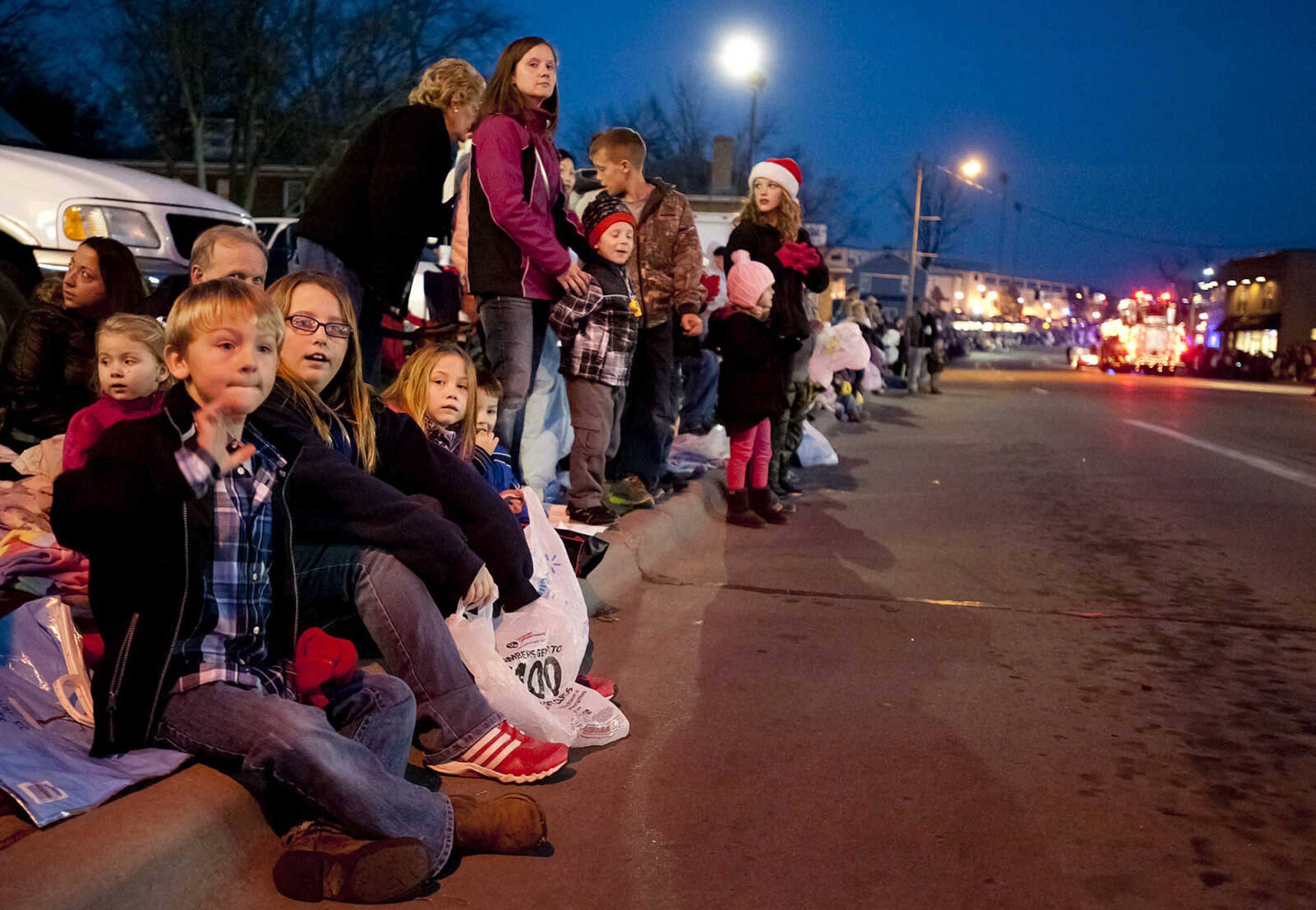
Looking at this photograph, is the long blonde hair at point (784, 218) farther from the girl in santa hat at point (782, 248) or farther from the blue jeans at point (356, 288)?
the blue jeans at point (356, 288)

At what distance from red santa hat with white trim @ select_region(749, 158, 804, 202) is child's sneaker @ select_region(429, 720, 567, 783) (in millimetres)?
5012

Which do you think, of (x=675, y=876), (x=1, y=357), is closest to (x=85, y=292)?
(x=1, y=357)

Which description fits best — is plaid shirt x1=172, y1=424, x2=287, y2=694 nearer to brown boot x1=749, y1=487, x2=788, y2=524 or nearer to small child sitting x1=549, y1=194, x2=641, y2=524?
small child sitting x1=549, y1=194, x2=641, y2=524

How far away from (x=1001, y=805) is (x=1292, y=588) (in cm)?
363

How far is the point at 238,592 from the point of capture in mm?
2818

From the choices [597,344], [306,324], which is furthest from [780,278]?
[306,324]

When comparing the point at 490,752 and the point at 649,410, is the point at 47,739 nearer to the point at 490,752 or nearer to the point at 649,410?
the point at 490,752

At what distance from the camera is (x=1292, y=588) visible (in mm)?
6121

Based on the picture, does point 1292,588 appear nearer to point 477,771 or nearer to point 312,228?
point 477,771

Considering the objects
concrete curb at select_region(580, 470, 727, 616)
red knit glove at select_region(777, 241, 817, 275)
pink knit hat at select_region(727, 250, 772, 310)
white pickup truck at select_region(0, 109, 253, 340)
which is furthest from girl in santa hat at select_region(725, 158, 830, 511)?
white pickup truck at select_region(0, 109, 253, 340)

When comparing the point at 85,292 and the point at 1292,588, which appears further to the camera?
the point at 1292,588

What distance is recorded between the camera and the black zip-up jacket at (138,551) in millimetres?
2564

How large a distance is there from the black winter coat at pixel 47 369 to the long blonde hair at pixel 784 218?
4.12m

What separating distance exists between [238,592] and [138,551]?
0.28m
